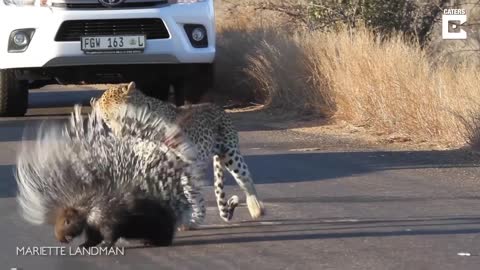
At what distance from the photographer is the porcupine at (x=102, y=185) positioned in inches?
266

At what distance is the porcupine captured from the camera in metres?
6.76

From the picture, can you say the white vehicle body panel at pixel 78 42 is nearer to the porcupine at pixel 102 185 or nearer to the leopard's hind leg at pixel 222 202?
the leopard's hind leg at pixel 222 202

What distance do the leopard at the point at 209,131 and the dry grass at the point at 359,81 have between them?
3872 millimetres

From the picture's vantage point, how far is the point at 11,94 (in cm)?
1402

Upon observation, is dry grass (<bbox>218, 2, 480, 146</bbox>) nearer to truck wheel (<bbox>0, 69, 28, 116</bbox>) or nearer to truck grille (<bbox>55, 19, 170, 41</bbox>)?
truck grille (<bbox>55, 19, 170, 41</bbox>)

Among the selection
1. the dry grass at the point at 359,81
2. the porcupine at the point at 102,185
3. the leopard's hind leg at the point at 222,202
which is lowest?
the dry grass at the point at 359,81

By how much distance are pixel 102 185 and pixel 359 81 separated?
22.3 ft

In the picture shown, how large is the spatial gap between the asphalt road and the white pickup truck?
5.54ft

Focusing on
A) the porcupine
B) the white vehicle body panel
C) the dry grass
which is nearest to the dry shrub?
the dry grass

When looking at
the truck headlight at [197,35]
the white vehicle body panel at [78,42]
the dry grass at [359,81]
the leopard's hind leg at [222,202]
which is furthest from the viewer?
the truck headlight at [197,35]

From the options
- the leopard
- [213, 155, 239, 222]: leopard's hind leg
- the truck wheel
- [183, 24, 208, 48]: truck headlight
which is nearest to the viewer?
the leopard

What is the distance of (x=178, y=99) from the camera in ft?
47.7

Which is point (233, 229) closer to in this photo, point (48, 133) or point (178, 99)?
point (48, 133)

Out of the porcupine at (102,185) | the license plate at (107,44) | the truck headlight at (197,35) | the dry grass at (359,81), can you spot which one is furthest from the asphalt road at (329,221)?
the truck headlight at (197,35)
